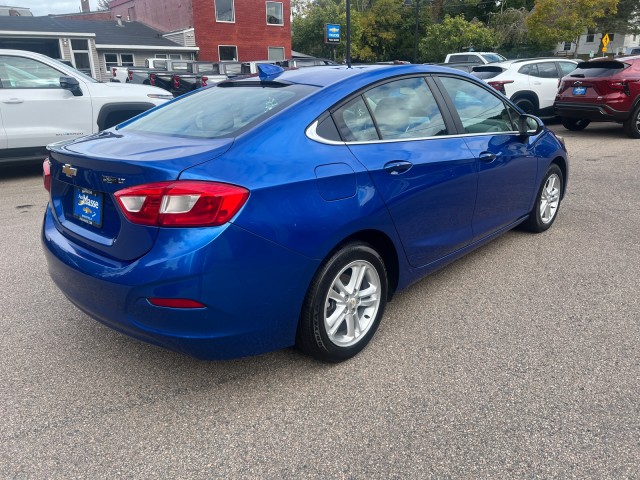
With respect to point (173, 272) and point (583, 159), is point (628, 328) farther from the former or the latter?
point (583, 159)

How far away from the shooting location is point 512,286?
3996 mm

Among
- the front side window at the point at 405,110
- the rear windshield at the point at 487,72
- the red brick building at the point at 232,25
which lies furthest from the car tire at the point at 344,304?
the red brick building at the point at 232,25

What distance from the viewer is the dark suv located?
1011cm

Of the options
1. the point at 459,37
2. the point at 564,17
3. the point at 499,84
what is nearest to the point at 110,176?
the point at 499,84

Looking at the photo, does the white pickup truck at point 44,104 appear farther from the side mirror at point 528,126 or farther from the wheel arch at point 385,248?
the wheel arch at point 385,248

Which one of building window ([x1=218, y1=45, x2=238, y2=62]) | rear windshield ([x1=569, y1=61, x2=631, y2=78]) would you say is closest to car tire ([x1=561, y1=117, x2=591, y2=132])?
rear windshield ([x1=569, y1=61, x2=631, y2=78])

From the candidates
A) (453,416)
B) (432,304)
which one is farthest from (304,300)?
(432,304)

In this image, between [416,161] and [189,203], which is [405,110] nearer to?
[416,161]

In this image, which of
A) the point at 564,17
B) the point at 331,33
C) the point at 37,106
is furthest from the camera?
the point at 564,17

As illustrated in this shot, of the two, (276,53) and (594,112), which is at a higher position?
(276,53)

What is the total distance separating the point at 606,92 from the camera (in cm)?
1019

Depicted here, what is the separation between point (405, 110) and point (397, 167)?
52cm

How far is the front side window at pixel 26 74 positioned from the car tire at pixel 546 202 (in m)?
6.58

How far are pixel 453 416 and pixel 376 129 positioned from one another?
1.61 m
